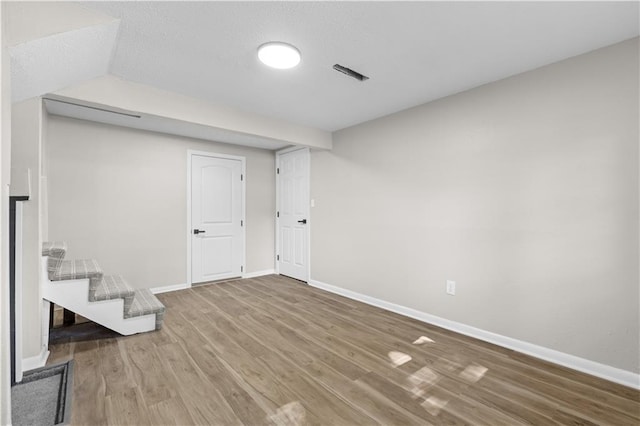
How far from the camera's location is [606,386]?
194 cm

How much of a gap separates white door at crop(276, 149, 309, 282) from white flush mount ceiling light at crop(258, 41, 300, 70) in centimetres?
247

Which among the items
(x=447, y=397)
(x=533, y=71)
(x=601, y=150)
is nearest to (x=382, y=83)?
(x=533, y=71)

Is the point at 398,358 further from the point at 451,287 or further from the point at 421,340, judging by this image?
the point at 451,287

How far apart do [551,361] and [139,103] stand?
4.10m

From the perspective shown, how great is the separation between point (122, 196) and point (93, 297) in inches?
65.6

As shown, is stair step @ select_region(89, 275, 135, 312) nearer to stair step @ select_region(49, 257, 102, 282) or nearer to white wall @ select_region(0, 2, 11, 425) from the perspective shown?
stair step @ select_region(49, 257, 102, 282)

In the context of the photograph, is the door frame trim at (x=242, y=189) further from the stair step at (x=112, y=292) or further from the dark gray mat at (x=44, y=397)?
the dark gray mat at (x=44, y=397)

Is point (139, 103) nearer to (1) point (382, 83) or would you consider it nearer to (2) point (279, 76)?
(2) point (279, 76)

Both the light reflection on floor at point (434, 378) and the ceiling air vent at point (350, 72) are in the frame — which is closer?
the light reflection on floor at point (434, 378)

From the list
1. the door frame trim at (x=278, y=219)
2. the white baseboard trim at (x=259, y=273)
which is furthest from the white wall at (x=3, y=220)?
the white baseboard trim at (x=259, y=273)

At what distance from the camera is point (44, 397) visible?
1.82 m

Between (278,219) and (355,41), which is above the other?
(355,41)

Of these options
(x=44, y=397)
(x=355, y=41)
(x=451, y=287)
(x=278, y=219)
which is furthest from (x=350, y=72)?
(x=278, y=219)

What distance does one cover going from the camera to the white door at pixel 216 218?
4398 mm
